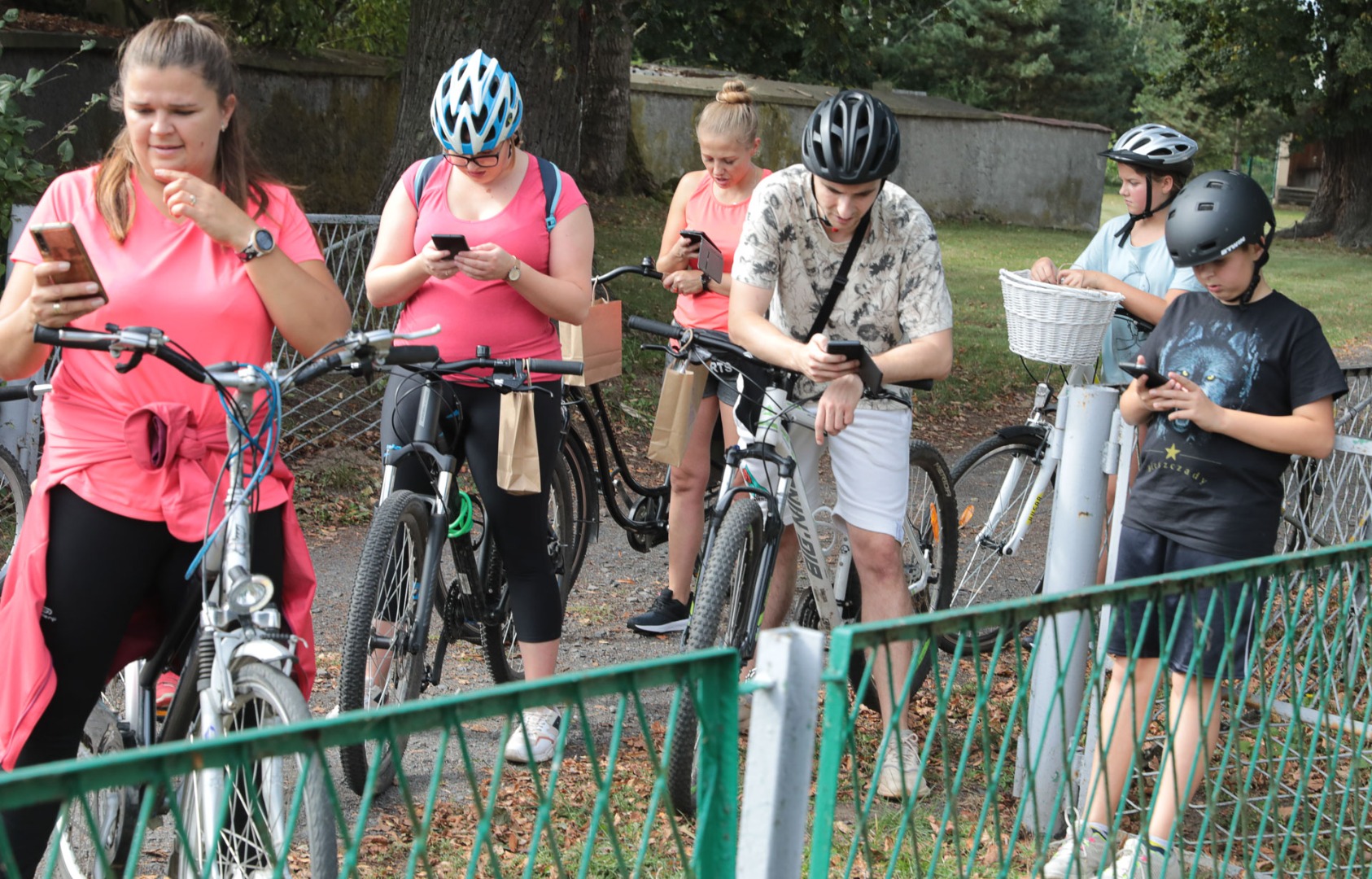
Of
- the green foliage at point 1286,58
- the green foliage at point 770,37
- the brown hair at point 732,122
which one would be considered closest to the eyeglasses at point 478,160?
the brown hair at point 732,122

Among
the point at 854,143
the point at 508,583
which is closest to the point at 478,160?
the point at 854,143

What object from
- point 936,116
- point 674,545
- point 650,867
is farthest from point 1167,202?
point 936,116

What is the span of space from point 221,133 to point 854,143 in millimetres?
1583

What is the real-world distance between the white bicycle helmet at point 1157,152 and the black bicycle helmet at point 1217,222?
1.32 m

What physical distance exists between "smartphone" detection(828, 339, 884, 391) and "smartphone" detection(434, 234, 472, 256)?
1026 millimetres

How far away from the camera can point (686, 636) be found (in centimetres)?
385

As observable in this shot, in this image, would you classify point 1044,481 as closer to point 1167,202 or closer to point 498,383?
point 1167,202

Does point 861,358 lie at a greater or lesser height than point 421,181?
lesser

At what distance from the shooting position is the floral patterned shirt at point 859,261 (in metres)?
3.93

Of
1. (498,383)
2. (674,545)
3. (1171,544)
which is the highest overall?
(498,383)

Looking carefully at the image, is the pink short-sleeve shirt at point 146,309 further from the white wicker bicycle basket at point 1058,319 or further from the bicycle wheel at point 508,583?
the white wicker bicycle basket at point 1058,319

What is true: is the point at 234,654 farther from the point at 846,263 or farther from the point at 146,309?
the point at 846,263

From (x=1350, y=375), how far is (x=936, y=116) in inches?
891

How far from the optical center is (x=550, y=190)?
13.4 ft
